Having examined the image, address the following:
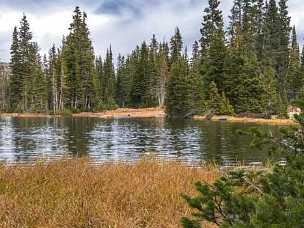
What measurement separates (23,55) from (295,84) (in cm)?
4750

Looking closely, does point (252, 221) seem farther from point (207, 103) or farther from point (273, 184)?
point (207, 103)

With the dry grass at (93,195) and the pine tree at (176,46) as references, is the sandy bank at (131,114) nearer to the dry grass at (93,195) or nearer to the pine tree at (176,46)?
the pine tree at (176,46)

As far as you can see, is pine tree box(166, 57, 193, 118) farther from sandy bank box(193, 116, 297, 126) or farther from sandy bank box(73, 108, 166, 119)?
sandy bank box(73, 108, 166, 119)

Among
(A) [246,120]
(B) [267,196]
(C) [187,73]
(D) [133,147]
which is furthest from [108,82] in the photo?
(B) [267,196]

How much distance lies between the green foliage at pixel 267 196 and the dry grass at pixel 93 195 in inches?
106

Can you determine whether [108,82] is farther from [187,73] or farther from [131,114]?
[187,73]

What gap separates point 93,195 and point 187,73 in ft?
197

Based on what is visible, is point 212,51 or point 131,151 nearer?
point 131,151

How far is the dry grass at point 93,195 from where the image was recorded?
6633 mm

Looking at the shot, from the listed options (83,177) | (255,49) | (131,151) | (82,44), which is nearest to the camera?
(83,177)

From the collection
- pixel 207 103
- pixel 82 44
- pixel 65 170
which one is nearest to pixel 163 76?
pixel 82 44

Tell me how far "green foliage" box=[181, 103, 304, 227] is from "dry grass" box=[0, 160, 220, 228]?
106 inches

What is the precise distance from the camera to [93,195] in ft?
26.0

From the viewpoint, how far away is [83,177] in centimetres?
916
